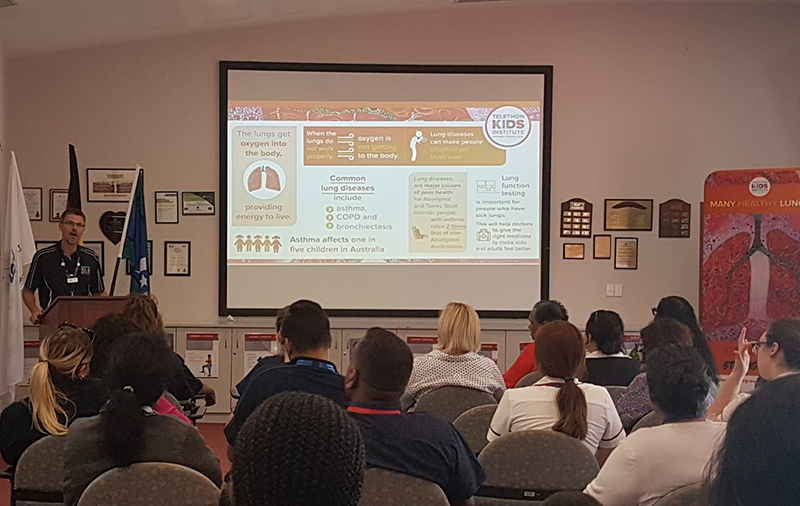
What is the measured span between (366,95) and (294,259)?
57.8 inches

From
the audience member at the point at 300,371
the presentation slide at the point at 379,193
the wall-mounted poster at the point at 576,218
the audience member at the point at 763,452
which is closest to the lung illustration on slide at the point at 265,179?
the presentation slide at the point at 379,193

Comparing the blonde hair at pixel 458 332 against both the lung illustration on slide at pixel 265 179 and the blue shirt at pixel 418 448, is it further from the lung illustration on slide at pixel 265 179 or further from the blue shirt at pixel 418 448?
the lung illustration on slide at pixel 265 179

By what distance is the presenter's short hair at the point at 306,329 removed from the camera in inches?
115

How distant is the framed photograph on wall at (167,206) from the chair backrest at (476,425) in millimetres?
4134

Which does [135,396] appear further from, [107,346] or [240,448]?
[240,448]

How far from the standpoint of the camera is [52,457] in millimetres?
2422

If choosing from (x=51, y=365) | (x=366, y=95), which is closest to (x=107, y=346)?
(x=51, y=365)

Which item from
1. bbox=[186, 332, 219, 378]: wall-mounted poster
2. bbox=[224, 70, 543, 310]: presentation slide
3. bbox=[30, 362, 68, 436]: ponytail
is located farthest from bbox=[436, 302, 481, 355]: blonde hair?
bbox=[186, 332, 219, 378]: wall-mounted poster

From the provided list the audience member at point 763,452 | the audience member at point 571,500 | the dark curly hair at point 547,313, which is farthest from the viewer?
the dark curly hair at point 547,313

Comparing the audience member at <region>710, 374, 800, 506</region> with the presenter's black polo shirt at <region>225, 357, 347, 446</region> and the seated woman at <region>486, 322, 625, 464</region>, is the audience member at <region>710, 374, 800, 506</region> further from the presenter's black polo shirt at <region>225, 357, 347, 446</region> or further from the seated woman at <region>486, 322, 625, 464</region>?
the presenter's black polo shirt at <region>225, 357, 347, 446</region>

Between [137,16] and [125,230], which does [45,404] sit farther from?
[137,16]

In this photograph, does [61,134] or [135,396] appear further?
[61,134]

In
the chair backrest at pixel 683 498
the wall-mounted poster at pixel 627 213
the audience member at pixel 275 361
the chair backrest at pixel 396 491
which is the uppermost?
the wall-mounted poster at pixel 627 213

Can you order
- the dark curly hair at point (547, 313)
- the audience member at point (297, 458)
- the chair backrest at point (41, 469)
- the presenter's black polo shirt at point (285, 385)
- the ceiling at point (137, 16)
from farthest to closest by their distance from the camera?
the ceiling at point (137, 16)
the dark curly hair at point (547, 313)
the presenter's black polo shirt at point (285, 385)
the chair backrest at point (41, 469)
the audience member at point (297, 458)
